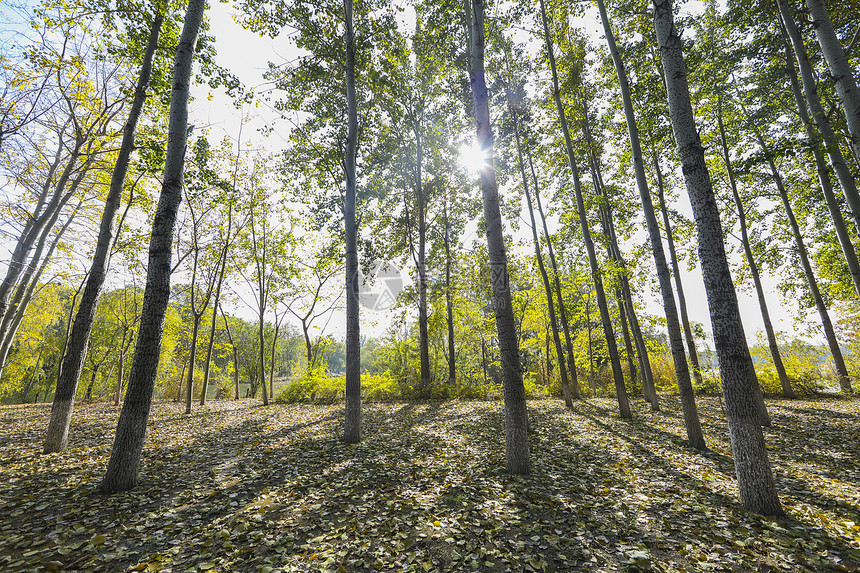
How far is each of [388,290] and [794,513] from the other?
64.0 feet

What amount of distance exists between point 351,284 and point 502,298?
184 inches

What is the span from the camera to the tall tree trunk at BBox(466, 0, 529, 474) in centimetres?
532

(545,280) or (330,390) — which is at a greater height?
(545,280)

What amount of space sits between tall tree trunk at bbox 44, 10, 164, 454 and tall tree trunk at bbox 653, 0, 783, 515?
10.4m

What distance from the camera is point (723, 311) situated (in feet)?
13.3

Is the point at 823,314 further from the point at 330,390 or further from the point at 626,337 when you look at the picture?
the point at 330,390

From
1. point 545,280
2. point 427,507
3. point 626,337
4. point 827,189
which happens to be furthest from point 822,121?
point 427,507

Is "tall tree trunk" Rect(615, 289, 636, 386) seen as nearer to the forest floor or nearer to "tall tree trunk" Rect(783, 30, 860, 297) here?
"tall tree trunk" Rect(783, 30, 860, 297)

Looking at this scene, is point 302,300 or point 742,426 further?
point 302,300

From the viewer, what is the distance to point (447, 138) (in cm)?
1714

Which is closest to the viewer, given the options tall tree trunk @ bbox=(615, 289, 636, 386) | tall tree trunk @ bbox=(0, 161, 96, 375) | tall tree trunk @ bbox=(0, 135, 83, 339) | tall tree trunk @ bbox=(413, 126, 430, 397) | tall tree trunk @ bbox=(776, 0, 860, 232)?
tall tree trunk @ bbox=(776, 0, 860, 232)

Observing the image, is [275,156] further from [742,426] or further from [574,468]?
[742,426]

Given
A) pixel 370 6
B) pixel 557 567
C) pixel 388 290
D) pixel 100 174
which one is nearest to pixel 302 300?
pixel 388 290

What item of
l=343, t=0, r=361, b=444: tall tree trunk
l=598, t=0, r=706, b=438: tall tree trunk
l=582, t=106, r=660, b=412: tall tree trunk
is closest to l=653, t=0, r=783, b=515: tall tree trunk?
l=598, t=0, r=706, b=438: tall tree trunk
